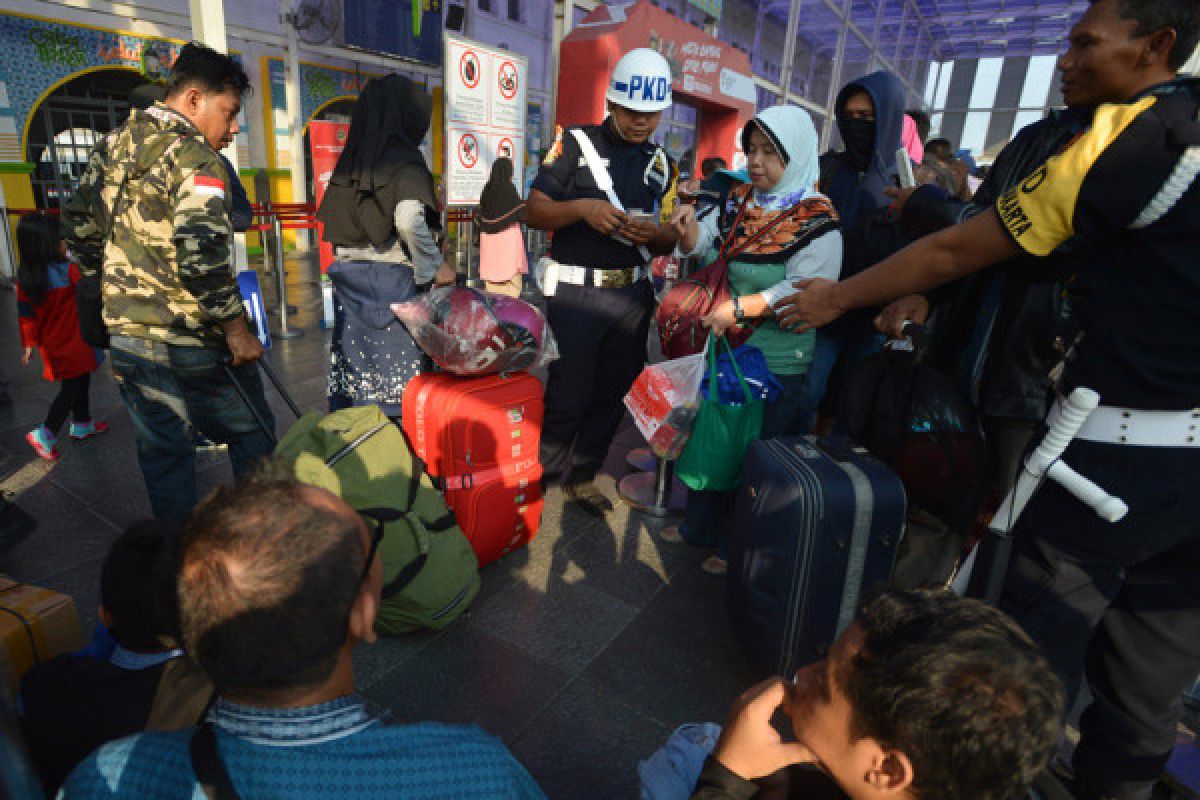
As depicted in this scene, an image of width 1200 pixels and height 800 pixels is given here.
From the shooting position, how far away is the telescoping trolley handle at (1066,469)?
142 cm

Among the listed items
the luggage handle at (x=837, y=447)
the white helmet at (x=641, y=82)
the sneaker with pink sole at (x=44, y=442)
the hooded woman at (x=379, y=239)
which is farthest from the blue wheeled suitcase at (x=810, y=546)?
the sneaker with pink sole at (x=44, y=442)

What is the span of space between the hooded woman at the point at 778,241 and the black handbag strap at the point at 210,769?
2.08 m

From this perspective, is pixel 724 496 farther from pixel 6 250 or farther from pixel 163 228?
pixel 6 250

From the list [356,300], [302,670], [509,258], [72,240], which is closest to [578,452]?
[356,300]

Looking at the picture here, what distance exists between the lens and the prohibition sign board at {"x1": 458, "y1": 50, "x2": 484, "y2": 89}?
5530mm

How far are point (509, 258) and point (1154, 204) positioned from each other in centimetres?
574

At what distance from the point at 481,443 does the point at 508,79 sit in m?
4.76

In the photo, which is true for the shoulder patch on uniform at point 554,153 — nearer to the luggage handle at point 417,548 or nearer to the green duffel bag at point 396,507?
the green duffel bag at point 396,507

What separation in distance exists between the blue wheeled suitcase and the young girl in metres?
3.57

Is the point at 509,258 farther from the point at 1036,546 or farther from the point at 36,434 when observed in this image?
the point at 1036,546

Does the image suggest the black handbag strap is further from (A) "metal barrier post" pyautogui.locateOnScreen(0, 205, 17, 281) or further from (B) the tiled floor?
(A) "metal barrier post" pyautogui.locateOnScreen(0, 205, 17, 281)

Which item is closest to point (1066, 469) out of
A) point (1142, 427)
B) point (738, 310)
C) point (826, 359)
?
point (1142, 427)

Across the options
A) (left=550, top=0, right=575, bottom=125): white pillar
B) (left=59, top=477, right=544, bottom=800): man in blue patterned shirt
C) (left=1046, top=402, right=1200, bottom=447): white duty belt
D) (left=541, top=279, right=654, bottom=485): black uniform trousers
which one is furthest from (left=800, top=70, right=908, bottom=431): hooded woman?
(left=550, top=0, right=575, bottom=125): white pillar

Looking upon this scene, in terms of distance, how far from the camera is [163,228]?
2.27m
